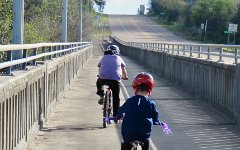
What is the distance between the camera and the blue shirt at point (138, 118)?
6703 mm

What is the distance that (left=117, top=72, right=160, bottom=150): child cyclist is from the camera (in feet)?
22.0

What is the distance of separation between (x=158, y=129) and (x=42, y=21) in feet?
106

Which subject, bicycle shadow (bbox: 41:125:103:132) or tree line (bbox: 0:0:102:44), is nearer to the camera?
bicycle shadow (bbox: 41:125:103:132)

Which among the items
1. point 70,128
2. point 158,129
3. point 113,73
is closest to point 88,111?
point 113,73

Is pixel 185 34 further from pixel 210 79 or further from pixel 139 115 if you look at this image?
pixel 139 115

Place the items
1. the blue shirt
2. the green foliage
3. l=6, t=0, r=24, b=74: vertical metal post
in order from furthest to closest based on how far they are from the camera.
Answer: the green foliage < l=6, t=0, r=24, b=74: vertical metal post < the blue shirt

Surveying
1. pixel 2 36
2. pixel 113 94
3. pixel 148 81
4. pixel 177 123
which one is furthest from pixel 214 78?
pixel 2 36

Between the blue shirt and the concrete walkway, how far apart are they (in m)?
3.20

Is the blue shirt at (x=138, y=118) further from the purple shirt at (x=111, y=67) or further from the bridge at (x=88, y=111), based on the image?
the purple shirt at (x=111, y=67)

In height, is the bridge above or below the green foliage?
below

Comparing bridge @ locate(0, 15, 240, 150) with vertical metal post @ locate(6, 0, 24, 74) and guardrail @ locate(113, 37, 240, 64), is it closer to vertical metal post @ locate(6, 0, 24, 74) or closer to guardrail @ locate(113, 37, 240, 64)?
vertical metal post @ locate(6, 0, 24, 74)

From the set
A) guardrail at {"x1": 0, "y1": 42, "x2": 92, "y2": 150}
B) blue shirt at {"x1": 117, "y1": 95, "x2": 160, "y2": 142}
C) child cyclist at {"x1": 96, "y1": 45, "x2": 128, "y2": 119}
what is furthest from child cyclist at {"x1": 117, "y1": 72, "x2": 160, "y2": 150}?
child cyclist at {"x1": 96, "y1": 45, "x2": 128, "y2": 119}

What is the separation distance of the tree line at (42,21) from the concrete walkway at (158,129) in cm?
805

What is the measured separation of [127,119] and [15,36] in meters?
6.20
